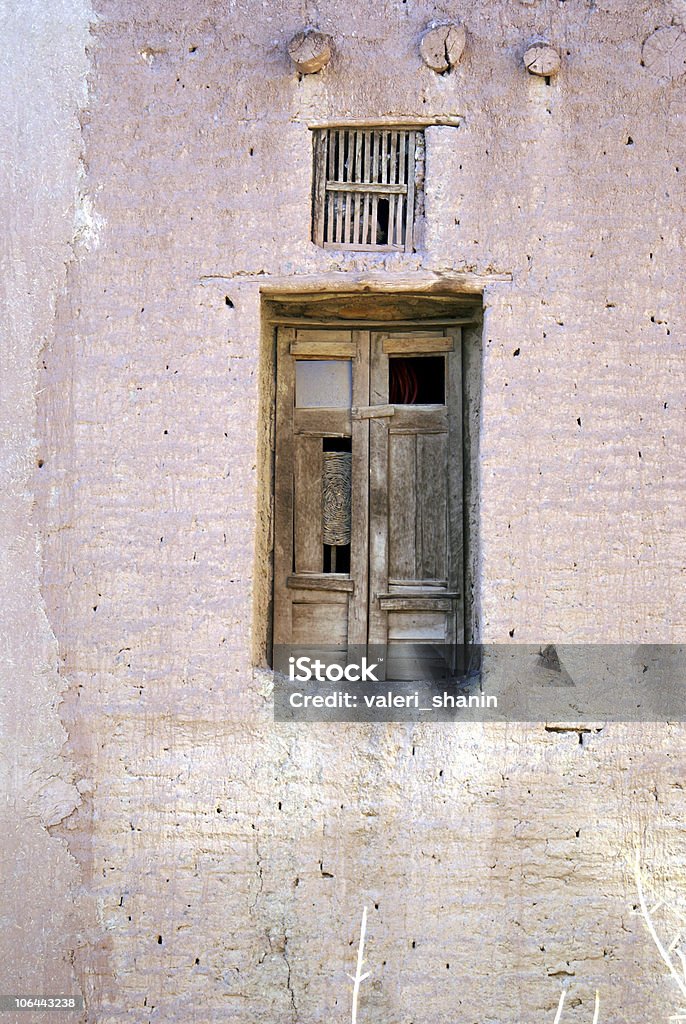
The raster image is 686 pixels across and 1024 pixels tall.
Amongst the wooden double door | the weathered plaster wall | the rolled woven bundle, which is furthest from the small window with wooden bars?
the weathered plaster wall

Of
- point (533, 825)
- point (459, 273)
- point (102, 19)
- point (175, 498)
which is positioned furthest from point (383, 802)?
point (102, 19)

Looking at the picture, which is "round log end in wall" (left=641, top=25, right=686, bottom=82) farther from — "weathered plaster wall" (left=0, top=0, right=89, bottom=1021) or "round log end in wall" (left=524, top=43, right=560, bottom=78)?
"weathered plaster wall" (left=0, top=0, right=89, bottom=1021)

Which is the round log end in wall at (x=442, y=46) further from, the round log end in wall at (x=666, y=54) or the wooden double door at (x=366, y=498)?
the wooden double door at (x=366, y=498)

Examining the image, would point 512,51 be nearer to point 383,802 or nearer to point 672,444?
point 672,444

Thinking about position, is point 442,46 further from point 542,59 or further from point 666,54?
point 666,54

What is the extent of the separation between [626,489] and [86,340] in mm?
2198

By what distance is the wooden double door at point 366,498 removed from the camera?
3.94m

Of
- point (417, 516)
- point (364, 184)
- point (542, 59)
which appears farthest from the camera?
point (417, 516)

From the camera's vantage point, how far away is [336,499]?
13.1 feet

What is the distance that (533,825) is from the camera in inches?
141

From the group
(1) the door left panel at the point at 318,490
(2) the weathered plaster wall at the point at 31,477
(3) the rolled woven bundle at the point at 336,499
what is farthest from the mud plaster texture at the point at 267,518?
(3) the rolled woven bundle at the point at 336,499

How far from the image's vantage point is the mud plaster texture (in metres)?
3.57

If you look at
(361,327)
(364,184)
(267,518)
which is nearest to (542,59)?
(364,184)

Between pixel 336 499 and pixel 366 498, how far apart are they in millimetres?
127
